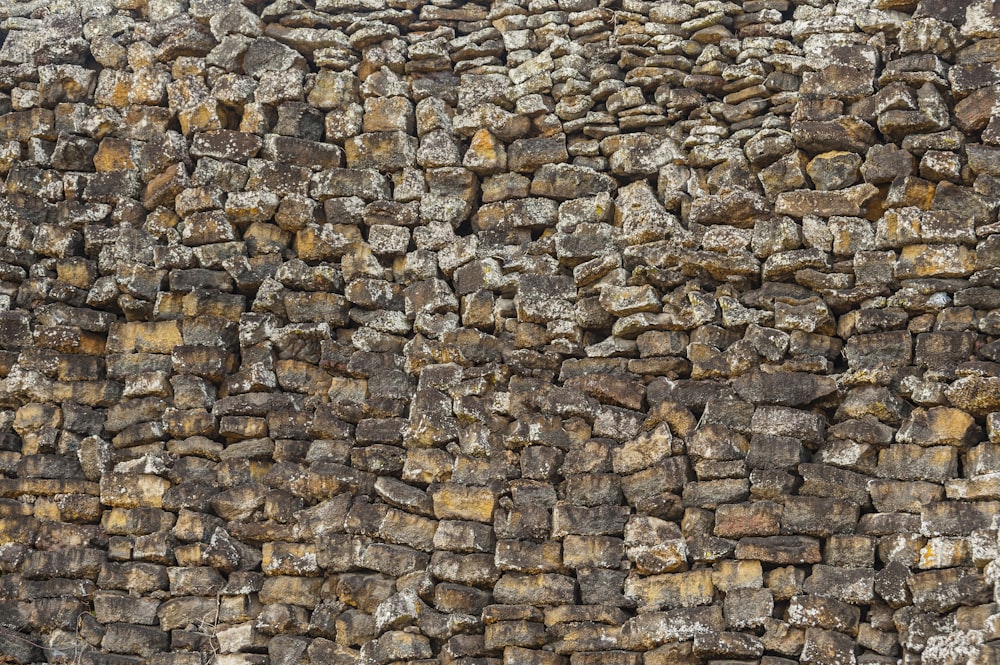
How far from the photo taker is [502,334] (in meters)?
7.81

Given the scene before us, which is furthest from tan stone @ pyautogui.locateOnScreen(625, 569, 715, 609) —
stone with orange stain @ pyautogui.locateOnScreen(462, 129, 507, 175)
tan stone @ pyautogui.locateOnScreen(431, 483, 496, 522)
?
stone with orange stain @ pyautogui.locateOnScreen(462, 129, 507, 175)

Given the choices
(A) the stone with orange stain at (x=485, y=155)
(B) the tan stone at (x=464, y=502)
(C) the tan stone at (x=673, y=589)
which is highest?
(A) the stone with orange stain at (x=485, y=155)

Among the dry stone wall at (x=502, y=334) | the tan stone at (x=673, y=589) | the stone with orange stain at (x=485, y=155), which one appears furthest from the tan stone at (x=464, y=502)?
the stone with orange stain at (x=485, y=155)

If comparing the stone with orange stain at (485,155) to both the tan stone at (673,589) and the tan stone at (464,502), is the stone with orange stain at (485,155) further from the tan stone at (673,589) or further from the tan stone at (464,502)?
the tan stone at (673,589)

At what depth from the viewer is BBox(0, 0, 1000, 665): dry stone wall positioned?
674 cm

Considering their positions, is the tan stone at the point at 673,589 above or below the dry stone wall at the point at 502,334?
below

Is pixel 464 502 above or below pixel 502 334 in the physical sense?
below

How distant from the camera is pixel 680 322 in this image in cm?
738

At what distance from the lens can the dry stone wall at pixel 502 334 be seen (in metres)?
6.74

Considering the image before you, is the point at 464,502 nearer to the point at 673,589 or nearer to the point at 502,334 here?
the point at 502,334

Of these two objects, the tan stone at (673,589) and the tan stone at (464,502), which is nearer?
the tan stone at (673,589)

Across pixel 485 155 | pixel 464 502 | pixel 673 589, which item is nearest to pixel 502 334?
pixel 464 502

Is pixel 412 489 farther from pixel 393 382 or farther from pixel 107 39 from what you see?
pixel 107 39

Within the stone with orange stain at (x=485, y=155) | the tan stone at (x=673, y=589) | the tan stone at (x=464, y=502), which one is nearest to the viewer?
the tan stone at (x=673, y=589)
